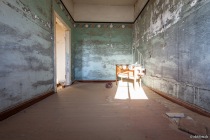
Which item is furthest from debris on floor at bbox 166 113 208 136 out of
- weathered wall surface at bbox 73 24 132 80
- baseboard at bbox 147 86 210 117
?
weathered wall surface at bbox 73 24 132 80

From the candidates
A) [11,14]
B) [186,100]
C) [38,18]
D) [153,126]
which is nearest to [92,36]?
[38,18]

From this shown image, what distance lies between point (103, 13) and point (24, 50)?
16.6 feet

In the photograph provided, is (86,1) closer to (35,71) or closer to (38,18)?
(38,18)

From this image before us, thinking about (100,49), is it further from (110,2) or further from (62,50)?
(110,2)

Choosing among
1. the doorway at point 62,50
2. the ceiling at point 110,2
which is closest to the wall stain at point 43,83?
the doorway at point 62,50

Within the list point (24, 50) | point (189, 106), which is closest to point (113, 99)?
point (189, 106)

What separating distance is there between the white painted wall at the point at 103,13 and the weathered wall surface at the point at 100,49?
317 mm

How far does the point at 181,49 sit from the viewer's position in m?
2.68

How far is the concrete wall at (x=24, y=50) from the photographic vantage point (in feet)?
6.63

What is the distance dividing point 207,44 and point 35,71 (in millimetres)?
3098

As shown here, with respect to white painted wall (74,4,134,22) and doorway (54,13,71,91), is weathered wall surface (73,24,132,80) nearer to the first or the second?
white painted wall (74,4,134,22)

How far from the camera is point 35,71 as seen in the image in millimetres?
2906

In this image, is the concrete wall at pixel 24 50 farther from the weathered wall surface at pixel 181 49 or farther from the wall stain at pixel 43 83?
the weathered wall surface at pixel 181 49

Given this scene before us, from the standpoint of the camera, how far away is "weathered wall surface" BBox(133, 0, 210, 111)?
2.07 meters
